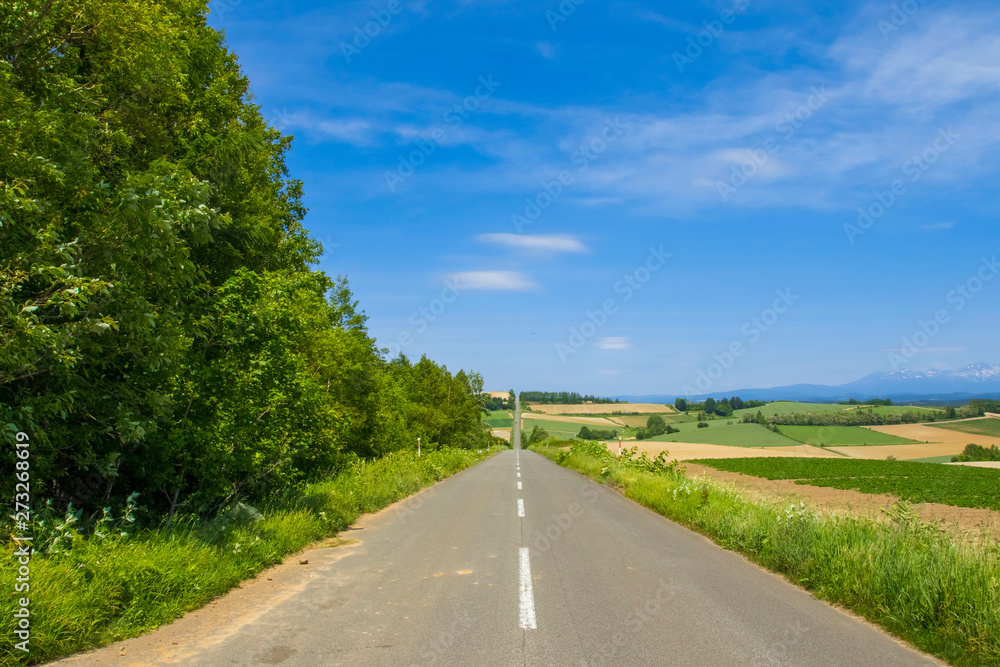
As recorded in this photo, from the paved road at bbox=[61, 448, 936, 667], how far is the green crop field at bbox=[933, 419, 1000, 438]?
86916mm

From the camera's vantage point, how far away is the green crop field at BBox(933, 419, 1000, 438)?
7219cm

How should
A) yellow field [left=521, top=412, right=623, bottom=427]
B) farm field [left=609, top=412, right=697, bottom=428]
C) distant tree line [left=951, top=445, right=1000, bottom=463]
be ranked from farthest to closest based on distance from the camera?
yellow field [left=521, top=412, right=623, bottom=427] → farm field [left=609, top=412, right=697, bottom=428] → distant tree line [left=951, top=445, right=1000, bottom=463]

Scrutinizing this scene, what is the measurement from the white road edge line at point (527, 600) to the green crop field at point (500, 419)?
139433mm

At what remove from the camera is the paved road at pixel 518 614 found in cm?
447

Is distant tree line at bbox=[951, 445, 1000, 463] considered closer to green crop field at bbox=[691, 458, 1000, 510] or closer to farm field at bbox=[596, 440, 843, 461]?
farm field at bbox=[596, 440, 843, 461]

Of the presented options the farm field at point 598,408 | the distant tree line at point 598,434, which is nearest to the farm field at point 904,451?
the distant tree line at point 598,434

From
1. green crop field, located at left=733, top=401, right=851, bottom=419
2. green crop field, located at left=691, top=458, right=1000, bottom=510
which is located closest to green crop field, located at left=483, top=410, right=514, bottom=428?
green crop field, located at left=733, top=401, right=851, bottom=419

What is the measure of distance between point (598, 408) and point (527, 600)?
156 meters

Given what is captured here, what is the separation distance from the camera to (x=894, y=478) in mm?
31734

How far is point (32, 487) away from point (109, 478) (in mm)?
870

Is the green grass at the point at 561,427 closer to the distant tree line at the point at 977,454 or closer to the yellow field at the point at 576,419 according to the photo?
the yellow field at the point at 576,419

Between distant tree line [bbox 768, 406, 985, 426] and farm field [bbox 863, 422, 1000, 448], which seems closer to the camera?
farm field [bbox 863, 422, 1000, 448]

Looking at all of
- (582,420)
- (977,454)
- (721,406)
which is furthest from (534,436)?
(977,454)

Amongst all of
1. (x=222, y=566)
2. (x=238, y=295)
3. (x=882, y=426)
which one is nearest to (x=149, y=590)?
(x=222, y=566)
